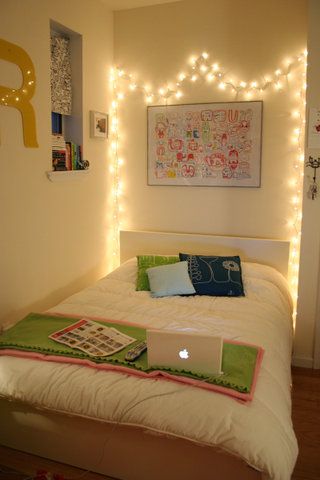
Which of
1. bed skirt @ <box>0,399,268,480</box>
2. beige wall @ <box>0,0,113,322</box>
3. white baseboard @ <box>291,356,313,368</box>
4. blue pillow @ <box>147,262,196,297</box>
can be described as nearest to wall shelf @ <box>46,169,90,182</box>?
beige wall @ <box>0,0,113,322</box>

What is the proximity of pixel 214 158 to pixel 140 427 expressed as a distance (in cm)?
237

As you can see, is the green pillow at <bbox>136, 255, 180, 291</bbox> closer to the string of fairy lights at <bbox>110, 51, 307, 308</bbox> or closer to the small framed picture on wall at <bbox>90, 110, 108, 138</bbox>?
the string of fairy lights at <bbox>110, 51, 307, 308</bbox>

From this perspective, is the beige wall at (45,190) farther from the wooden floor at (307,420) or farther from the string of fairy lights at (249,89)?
the wooden floor at (307,420)

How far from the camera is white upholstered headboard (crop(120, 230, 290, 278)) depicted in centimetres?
342

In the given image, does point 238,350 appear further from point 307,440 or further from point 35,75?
point 35,75

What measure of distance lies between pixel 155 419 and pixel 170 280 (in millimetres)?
1446

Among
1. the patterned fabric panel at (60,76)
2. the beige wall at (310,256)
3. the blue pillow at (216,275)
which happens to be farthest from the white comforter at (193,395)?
the patterned fabric panel at (60,76)

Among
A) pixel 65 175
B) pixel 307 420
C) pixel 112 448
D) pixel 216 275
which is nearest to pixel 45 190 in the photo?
pixel 65 175

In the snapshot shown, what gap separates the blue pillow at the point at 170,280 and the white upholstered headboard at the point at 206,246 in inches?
17.2

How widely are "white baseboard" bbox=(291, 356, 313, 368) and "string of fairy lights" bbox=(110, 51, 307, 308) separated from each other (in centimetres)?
49

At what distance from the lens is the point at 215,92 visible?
3514mm

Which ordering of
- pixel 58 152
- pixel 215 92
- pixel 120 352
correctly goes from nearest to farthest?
pixel 120 352
pixel 58 152
pixel 215 92

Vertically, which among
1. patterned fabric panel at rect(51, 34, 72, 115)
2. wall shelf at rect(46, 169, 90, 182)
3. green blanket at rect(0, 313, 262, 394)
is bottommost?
green blanket at rect(0, 313, 262, 394)

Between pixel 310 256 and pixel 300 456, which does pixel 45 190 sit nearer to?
pixel 310 256
